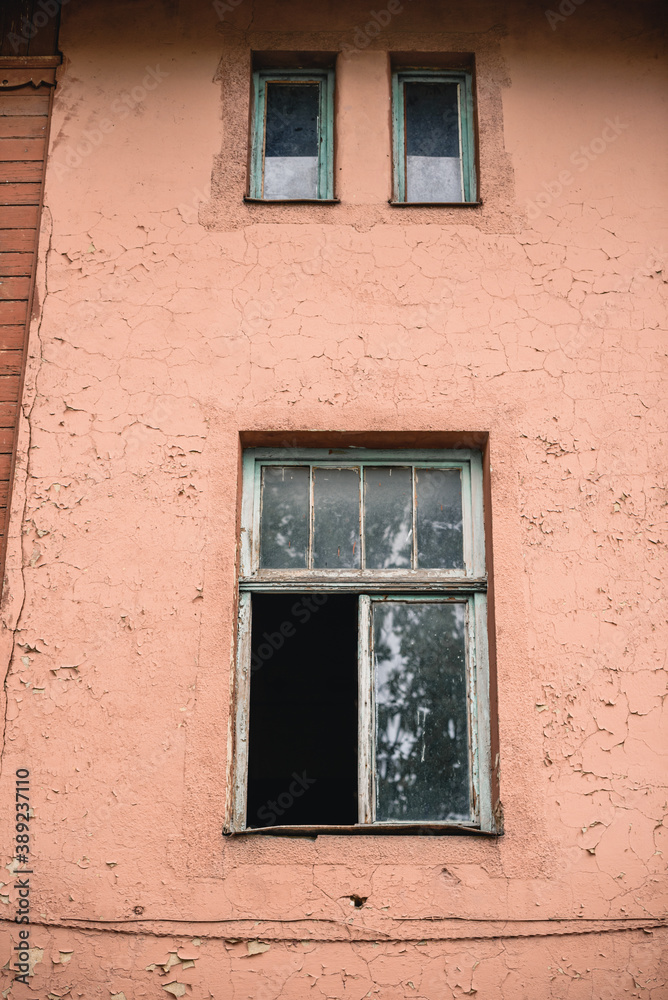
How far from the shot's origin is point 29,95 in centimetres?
475

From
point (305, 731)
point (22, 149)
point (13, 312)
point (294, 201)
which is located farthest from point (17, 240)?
point (305, 731)

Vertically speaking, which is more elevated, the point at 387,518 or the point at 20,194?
the point at 20,194

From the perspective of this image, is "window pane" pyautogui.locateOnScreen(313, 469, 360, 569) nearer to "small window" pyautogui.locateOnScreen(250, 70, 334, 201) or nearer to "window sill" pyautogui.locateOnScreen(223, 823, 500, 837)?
"window sill" pyautogui.locateOnScreen(223, 823, 500, 837)

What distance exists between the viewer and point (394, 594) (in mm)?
4113

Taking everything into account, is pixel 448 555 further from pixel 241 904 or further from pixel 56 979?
pixel 56 979

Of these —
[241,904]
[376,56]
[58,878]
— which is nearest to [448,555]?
[241,904]

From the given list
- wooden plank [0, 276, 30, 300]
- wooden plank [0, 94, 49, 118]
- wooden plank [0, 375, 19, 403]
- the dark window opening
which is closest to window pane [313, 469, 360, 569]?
wooden plank [0, 375, 19, 403]

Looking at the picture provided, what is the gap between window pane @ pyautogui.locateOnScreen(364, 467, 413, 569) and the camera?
4.17 meters

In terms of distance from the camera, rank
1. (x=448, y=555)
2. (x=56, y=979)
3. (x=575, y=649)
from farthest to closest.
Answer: (x=448, y=555)
(x=575, y=649)
(x=56, y=979)

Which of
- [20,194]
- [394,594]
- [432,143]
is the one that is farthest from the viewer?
[432,143]

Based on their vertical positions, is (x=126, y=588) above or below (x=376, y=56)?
below

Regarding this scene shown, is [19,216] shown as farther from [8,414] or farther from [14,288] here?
[8,414]

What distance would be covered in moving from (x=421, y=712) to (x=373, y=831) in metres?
0.54

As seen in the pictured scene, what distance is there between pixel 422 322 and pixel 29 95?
2.39 meters
